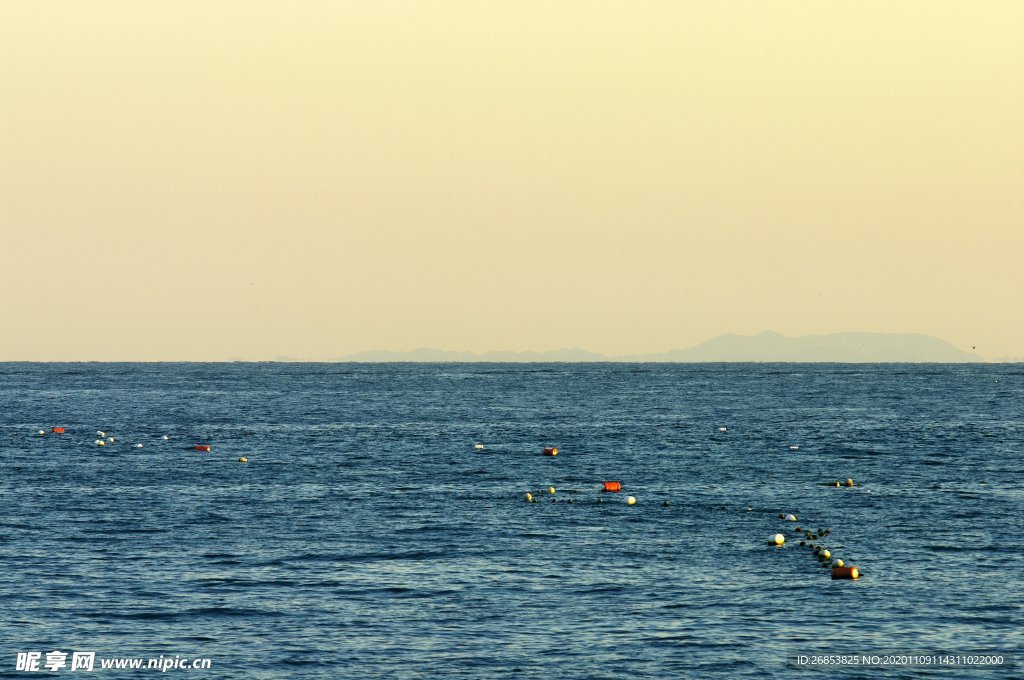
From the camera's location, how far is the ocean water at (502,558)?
38.6m

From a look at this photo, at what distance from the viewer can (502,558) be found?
51.9 m

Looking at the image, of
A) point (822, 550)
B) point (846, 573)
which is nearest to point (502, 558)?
point (822, 550)

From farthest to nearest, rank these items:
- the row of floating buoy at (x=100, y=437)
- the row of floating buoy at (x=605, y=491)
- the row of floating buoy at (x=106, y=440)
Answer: the row of floating buoy at (x=100, y=437)
the row of floating buoy at (x=106, y=440)
the row of floating buoy at (x=605, y=491)

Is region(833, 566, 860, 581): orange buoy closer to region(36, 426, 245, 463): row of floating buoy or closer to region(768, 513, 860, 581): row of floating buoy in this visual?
region(768, 513, 860, 581): row of floating buoy

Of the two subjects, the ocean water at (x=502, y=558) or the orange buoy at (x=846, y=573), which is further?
the orange buoy at (x=846, y=573)

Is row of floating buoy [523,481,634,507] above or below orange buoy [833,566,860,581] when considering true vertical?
above

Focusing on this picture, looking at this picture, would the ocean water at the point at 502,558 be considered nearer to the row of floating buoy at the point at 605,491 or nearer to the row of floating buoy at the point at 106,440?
the row of floating buoy at the point at 605,491

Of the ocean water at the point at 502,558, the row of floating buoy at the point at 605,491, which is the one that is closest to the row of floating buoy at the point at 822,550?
the ocean water at the point at 502,558

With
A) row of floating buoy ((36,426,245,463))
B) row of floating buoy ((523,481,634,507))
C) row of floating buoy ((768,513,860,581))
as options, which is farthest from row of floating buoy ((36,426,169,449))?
row of floating buoy ((768,513,860,581))

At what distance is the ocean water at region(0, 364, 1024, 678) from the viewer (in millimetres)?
38562

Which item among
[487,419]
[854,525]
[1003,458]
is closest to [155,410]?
[487,419]

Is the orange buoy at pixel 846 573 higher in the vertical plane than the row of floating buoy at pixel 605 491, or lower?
lower

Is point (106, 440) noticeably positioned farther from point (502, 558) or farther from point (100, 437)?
point (502, 558)

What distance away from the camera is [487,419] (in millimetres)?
147375
